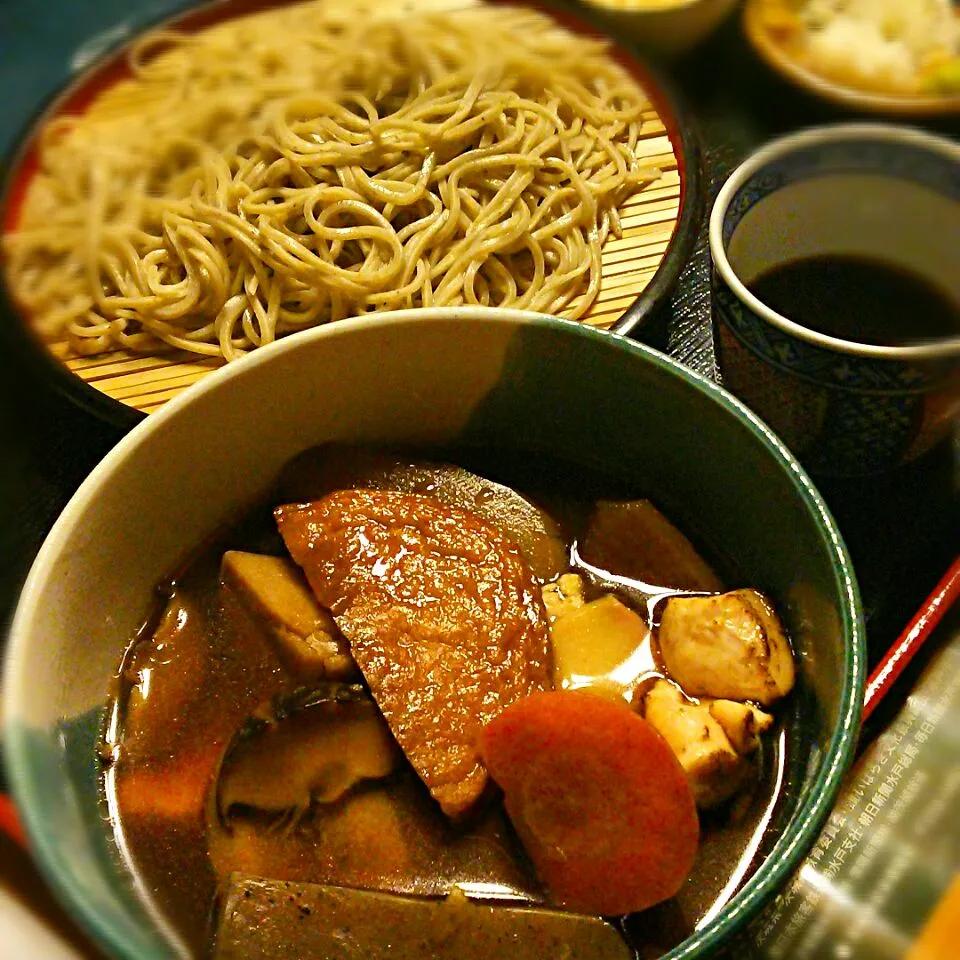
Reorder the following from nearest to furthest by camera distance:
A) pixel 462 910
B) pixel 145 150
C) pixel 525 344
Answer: pixel 462 910 < pixel 525 344 < pixel 145 150

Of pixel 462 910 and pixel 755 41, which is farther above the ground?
pixel 755 41

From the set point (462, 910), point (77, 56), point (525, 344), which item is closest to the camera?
point (462, 910)

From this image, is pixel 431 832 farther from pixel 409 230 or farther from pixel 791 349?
pixel 409 230

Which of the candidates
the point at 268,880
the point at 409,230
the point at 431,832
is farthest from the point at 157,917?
the point at 409,230

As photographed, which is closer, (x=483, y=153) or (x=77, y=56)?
(x=77, y=56)

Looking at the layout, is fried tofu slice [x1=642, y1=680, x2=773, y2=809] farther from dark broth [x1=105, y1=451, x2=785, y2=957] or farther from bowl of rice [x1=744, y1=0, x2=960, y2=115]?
bowl of rice [x1=744, y1=0, x2=960, y2=115]

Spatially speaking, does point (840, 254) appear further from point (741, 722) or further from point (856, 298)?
point (741, 722)

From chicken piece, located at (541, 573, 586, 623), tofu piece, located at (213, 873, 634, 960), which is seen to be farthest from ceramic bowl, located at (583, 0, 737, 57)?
tofu piece, located at (213, 873, 634, 960)
